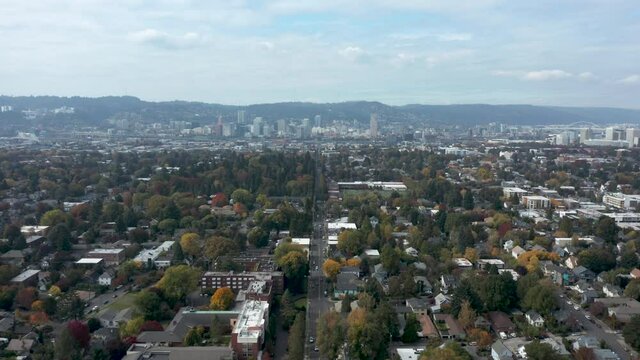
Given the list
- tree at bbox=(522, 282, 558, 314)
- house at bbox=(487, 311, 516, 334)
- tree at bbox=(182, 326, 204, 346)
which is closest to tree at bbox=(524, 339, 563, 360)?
house at bbox=(487, 311, 516, 334)

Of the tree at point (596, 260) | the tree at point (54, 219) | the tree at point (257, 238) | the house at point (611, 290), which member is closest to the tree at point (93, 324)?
the tree at point (257, 238)

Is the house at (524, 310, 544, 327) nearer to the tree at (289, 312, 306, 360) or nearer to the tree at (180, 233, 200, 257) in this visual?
the tree at (289, 312, 306, 360)

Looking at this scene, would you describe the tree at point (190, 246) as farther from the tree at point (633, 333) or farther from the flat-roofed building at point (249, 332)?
the tree at point (633, 333)

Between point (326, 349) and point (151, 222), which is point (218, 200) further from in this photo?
point (326, 349)

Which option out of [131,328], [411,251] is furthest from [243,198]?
[131,328]

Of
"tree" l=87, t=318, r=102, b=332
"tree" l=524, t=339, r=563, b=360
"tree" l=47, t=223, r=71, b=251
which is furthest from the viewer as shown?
"tree" l=47, t=223, r=71, b=251

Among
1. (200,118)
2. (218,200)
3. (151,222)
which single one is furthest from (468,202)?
(200,118)

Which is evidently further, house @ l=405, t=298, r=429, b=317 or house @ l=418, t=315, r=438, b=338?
house @ l=405, t=298, r=429, b=317
